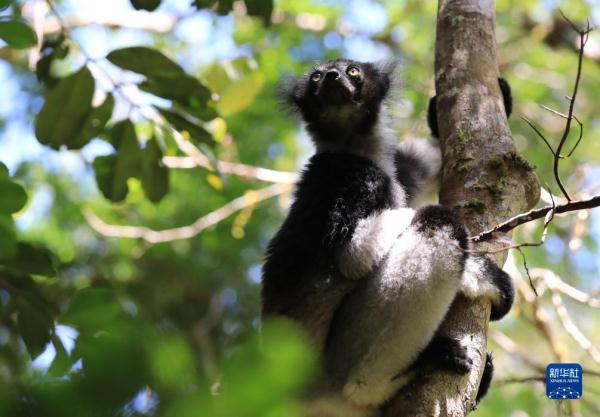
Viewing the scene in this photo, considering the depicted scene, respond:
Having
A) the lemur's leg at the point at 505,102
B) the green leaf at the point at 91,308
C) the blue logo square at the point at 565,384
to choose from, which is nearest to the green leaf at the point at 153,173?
the lemur's leg at the point at 505,102

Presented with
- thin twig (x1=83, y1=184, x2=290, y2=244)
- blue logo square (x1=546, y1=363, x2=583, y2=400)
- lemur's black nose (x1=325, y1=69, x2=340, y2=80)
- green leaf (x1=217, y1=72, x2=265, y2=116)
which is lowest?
thin twig (x1=83, y1=184, x2=290, y2=244)

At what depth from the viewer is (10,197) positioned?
184 centimetres

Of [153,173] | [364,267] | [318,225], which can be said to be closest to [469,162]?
[364,267]

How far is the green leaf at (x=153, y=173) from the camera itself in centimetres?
373

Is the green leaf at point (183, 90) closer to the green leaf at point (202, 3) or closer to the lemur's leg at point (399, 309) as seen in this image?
the green leaf at point (202, 3)

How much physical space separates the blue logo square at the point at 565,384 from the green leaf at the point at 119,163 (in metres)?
2.31

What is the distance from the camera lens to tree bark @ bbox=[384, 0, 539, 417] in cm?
243

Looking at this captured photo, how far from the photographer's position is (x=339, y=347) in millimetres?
3008

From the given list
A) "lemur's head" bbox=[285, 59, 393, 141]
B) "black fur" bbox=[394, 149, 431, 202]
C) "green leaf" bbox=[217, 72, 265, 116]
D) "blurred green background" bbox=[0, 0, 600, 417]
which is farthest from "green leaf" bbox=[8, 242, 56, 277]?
"green leaf" bbox=[217, 72, 265, 116]

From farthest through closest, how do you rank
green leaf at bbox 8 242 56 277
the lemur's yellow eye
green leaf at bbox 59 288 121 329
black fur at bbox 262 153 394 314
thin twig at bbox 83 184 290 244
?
thin twig at bbox 83 184 290 244 < the lemur's yellow eye < black fur at bbox 262 153 394 314 < green leaf at bbox 8 242 56 277 < green leaf at bbox 59 288 121 329

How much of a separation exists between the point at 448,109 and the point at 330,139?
951mm

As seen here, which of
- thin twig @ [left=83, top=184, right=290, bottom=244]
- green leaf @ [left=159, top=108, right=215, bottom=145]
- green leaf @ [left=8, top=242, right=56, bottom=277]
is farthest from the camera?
thin twig @ [left=83, top=184, right=290, bottom=244]

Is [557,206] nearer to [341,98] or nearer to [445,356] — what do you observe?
[445,356]

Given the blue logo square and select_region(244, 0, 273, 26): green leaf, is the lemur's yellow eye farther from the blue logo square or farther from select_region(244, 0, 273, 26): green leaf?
the blue logo square
